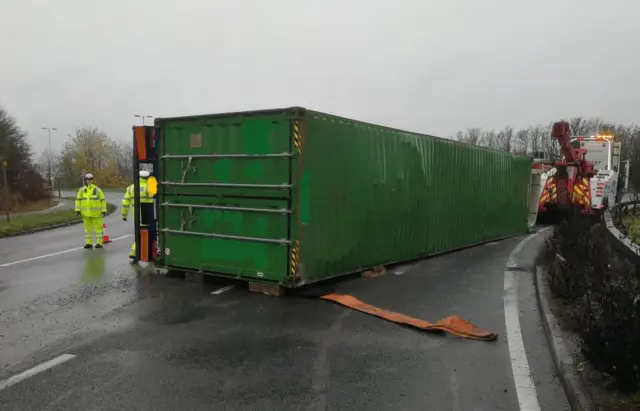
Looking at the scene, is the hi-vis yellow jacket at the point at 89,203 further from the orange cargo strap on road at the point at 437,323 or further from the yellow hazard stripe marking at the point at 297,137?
the orange cargo strap on road at the point at 437,323

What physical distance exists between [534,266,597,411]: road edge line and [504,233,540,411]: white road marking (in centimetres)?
25

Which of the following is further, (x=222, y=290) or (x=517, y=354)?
(x=222, y=290)

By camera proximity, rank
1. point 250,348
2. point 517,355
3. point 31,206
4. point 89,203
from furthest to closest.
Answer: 1. point 31,206
2. point 89,203
3. point 250,348
4. point 517,355

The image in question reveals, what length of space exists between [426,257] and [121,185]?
6598cm

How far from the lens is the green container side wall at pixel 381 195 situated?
7.29 metres

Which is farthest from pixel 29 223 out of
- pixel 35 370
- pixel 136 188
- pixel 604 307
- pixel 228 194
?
pixel 604 307

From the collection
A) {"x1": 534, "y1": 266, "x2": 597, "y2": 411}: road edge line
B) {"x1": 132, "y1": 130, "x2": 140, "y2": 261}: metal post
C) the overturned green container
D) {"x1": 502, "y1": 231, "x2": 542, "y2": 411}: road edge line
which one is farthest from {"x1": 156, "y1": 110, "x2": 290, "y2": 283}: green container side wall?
{"x1": 534, "y1": 266, "x2": 597, "y2": 411}: road edge line

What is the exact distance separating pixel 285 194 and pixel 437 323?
2.67 meters

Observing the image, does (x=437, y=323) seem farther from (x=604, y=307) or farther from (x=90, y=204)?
(x=90, y=204)

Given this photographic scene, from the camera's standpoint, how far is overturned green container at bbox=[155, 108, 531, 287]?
7.07 m

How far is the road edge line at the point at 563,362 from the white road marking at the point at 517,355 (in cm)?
25

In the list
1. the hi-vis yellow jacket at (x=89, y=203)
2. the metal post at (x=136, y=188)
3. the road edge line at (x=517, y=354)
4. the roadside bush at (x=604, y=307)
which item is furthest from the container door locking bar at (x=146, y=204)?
the roadside bush at (x=604, y=307)

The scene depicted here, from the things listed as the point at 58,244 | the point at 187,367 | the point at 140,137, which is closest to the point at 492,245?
the point at 140,137

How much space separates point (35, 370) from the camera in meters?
4.37
